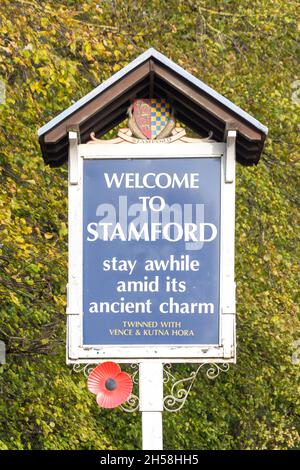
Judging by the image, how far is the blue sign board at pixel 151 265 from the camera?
32.7 feet

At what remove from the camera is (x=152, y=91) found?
10.4 meters

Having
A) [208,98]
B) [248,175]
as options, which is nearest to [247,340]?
[248,175]

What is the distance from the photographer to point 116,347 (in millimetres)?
9922

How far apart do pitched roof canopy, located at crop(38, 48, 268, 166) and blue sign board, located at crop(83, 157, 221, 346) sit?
49 centimetres

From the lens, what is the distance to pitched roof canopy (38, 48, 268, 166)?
33.6ft

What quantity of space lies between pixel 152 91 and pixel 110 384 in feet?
5.90

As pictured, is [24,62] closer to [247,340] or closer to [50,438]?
[50,438]

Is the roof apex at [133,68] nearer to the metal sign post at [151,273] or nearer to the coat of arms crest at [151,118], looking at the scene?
the coat of arms crest at [151,118]

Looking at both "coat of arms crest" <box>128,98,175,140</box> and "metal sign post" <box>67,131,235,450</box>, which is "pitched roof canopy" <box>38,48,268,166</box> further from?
"metal sign post" <box>67,131,235,450</box>

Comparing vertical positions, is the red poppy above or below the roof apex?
below

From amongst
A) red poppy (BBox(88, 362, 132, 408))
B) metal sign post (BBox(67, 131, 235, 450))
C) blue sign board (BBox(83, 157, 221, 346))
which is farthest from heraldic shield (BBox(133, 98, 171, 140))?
red poppy (BBox(88, 362, 132, 408))

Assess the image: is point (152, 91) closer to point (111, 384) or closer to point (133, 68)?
point (133, 68)

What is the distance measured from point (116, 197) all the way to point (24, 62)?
515cm

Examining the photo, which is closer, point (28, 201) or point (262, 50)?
point (28, 201)
